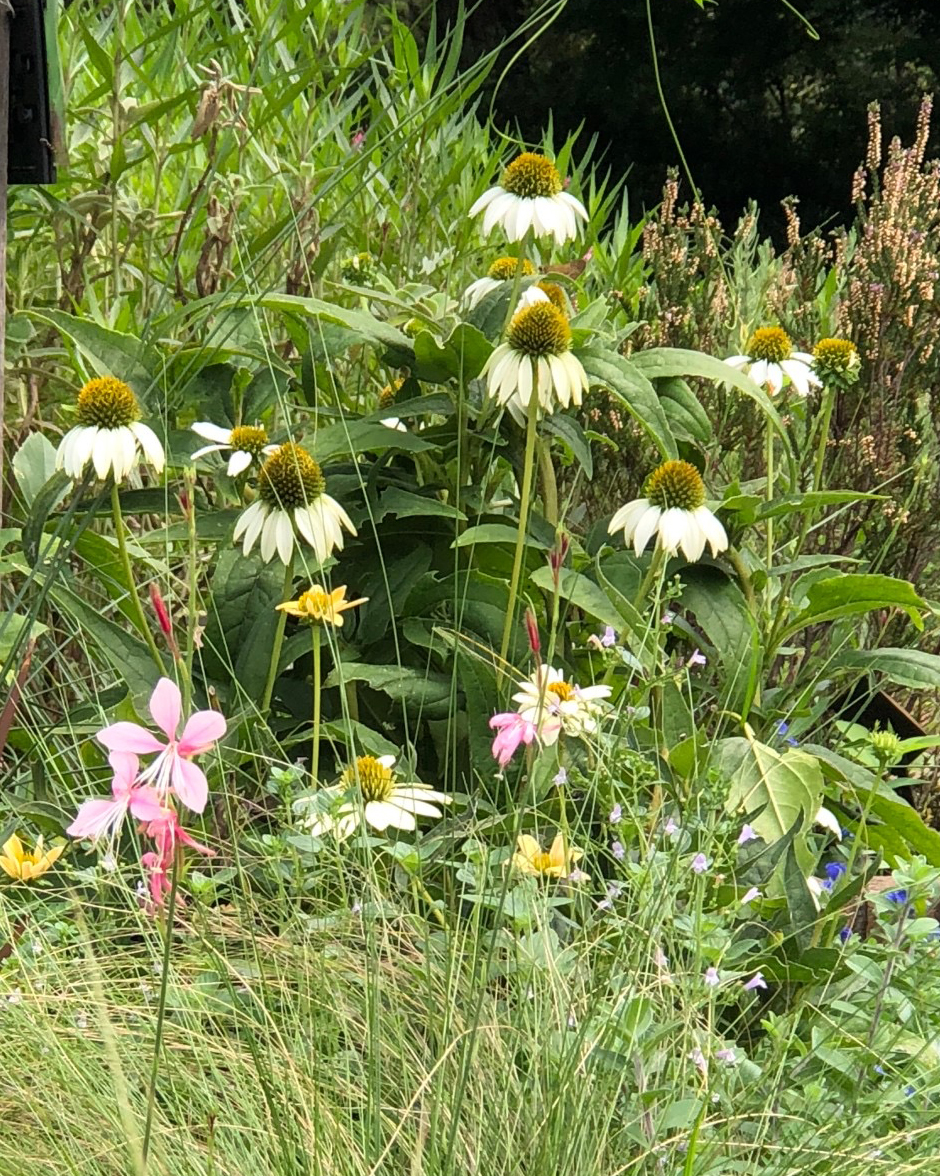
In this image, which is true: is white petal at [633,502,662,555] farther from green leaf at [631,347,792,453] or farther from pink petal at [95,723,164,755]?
pink petal at [95,723,164,755]

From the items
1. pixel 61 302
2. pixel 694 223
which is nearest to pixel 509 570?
pixel 61 302

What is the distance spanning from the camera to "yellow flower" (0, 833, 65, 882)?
4.37 feet

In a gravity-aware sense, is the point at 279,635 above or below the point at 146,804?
below

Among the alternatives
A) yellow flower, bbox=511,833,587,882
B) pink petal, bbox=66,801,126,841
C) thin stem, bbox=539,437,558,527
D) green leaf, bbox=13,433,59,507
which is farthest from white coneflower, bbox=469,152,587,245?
pink petal, bbox=66,801,126,841

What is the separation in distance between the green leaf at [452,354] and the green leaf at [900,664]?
0.58m

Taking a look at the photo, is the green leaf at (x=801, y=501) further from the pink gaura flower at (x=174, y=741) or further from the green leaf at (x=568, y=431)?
the pink gaura flower at (x=174, y=741)

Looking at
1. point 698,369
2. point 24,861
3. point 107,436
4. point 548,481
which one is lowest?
point 24,861

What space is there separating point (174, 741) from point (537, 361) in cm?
90

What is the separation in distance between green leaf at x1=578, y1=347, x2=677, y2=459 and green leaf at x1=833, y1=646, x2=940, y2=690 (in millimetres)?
363

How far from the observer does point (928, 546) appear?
243 centimetres

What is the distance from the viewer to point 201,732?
0.76 m

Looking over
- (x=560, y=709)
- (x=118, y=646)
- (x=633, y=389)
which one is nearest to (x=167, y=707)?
(x=560, y=709)

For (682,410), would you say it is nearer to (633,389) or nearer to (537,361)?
(633,389)

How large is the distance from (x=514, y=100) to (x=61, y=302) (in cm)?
1149
